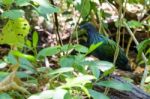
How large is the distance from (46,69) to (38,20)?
351 cm

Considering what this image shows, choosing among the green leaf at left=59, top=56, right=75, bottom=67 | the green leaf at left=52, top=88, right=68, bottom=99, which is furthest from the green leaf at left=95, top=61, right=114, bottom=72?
the green leaf at left=52, top=88, right=68, bottom=99

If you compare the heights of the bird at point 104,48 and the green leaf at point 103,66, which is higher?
the green leaf at point 103,66

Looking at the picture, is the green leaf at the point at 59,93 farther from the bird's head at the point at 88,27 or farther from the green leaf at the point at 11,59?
the bird's head at the point at 88,27

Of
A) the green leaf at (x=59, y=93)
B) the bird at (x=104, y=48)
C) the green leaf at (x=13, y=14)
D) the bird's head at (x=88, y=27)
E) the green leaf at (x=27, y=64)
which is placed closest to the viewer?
the green leaf at (x=59, y=93)

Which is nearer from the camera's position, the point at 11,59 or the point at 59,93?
the point at 59,93

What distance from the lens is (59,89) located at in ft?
4.66

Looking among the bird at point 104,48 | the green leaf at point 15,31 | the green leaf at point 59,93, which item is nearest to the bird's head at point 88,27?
the bird at point 104,48

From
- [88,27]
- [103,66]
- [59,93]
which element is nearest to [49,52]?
[103,66]

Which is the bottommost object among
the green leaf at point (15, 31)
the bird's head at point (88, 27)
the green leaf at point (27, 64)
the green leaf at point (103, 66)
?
the bird's head at point (88, 27)

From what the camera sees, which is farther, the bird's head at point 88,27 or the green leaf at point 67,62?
the bird's head at point 88,27

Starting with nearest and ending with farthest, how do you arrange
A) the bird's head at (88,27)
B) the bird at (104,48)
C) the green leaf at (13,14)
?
the green leaf at (13,14)
the bird at (104,48)
the bird's head at (88,27)

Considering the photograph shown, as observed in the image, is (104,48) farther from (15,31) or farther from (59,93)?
(59,93)

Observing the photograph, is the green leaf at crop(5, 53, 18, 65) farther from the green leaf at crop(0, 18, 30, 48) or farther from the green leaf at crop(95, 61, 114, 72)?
the green leaf at crop(95, 61, 114, 72)

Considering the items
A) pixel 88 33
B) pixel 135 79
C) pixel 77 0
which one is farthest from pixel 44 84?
pixel 135 79
